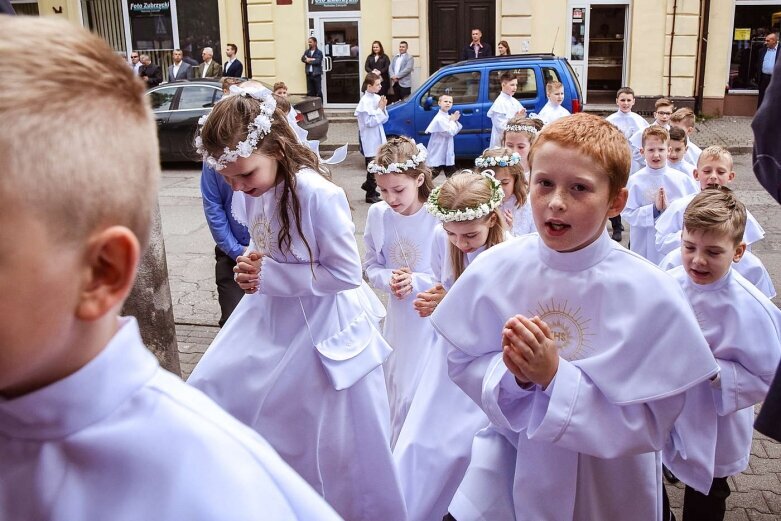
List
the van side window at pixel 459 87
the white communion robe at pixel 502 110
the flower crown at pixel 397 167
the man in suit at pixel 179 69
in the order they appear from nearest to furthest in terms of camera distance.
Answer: the flower crown at pixel 397 167 < the white communion robe at pixel 502 110 < the van side window at pixel 459 87 < the man in suit at pixel 179 69

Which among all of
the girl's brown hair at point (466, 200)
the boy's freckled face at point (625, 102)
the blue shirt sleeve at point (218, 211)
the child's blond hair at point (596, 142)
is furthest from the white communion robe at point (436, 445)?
the boy's freckled face at point (625, 102)

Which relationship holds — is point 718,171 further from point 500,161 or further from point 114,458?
point 114,458

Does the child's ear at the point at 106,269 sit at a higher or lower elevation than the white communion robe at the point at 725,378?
higher

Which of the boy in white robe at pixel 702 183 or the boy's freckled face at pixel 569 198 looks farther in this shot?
the boy in white robe at pixel 702 183

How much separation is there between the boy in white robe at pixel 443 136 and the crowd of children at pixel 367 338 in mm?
7666

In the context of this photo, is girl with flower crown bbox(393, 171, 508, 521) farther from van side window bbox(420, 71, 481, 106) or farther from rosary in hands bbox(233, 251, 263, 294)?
van side window bbox(420, 71, 481, 106)

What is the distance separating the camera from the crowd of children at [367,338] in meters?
1.10

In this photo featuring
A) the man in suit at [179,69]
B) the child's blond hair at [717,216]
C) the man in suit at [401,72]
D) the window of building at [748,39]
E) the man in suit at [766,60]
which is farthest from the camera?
the man in suit at [179,69]

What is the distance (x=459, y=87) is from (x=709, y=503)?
11.5m

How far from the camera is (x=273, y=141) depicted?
3.54 m

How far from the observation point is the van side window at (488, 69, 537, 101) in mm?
13916

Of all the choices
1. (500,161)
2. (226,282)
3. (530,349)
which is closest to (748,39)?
(500,161)

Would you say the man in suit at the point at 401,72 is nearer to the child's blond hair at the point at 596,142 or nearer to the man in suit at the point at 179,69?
the man in suit at the point at 179,69

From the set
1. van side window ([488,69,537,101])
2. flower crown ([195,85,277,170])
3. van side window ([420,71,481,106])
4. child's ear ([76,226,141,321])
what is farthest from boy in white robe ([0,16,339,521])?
van side window ([420,71,481,106])
